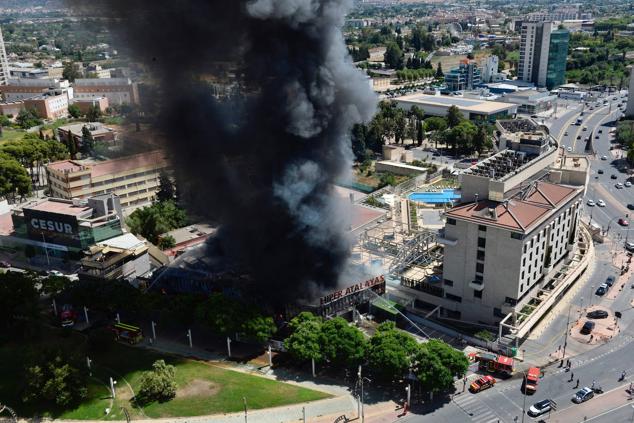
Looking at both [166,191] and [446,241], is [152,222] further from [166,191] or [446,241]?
[446,241]

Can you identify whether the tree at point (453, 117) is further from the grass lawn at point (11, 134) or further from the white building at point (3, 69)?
the white building at point (3, 69)

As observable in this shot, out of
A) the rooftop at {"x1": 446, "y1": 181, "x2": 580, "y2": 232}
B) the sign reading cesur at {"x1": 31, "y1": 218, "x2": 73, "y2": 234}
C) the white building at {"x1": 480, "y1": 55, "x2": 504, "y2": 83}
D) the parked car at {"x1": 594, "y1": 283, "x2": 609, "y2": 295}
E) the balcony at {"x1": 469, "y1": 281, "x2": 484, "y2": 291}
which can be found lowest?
the parked car at {"x1": 594, "y1": 283, "x2": 609, "y2": 295}

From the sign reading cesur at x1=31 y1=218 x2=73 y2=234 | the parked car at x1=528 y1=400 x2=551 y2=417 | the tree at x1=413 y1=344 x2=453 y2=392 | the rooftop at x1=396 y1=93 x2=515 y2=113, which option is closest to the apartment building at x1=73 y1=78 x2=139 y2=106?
the sign reading cesur at x1=31 y1=218 x2=73 y2=234

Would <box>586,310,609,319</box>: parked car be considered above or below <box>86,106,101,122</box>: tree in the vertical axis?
below

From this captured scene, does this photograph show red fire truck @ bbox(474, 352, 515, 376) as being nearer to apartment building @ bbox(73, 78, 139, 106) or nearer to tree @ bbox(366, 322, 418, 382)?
tree @ bbox(366, 322, 418, 382)

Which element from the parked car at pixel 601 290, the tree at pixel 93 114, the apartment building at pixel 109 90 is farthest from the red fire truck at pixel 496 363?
the tree at pixel 93 114

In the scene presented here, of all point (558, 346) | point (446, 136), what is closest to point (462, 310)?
point (558, 346)

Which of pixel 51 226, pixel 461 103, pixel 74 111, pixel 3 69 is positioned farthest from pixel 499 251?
pixel 3 69
